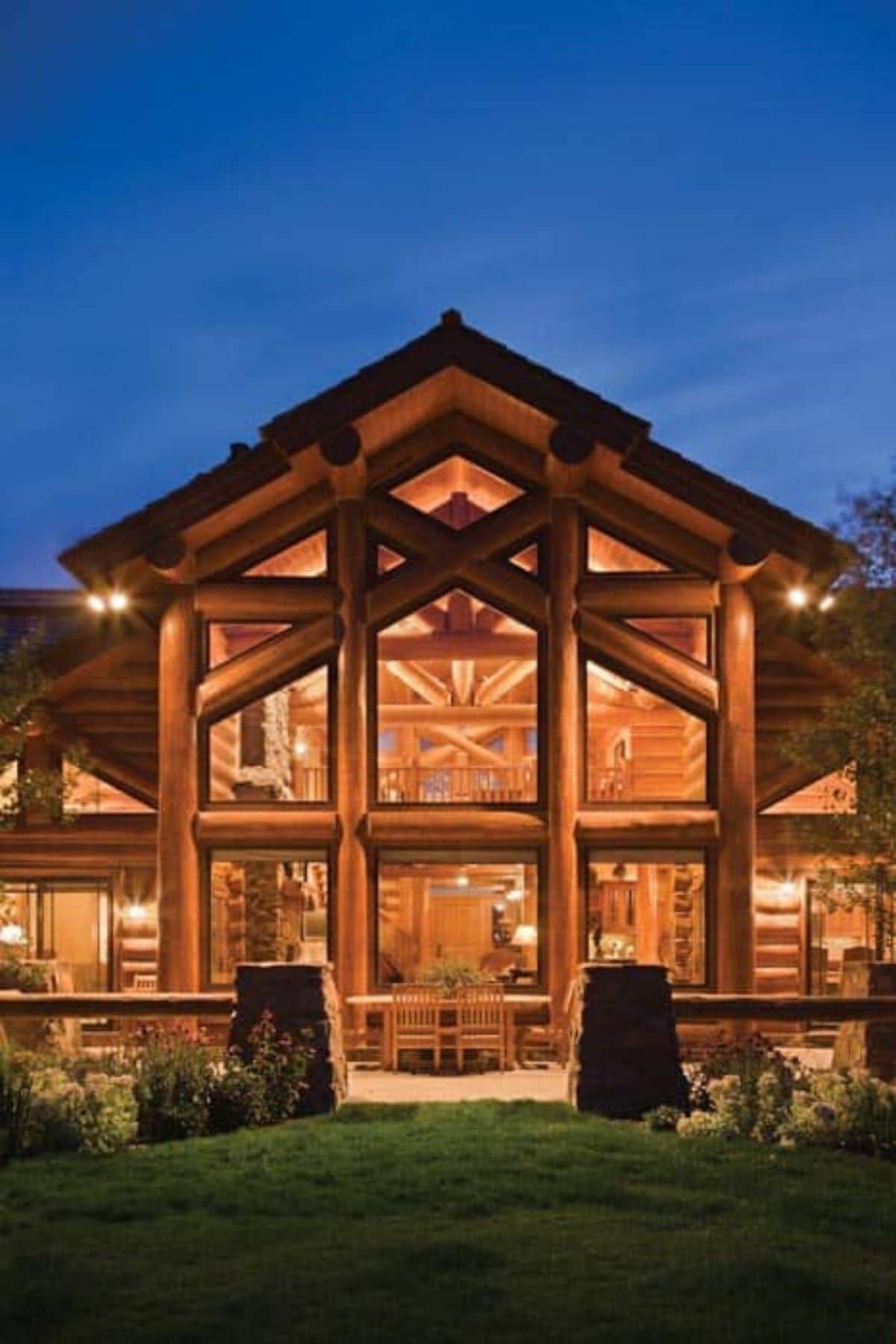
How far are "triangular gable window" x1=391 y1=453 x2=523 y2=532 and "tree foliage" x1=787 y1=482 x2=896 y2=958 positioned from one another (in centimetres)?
534

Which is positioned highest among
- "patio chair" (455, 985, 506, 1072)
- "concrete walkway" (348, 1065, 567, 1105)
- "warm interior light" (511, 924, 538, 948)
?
"warm interior light" (511, 924, 538, 948)

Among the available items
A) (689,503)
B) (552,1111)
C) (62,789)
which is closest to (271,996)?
(552,1111)

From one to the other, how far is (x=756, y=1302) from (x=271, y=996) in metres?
6.85

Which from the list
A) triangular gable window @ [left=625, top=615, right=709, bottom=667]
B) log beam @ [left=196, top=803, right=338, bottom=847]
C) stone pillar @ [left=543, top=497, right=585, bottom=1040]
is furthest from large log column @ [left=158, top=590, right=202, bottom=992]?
triangular gable window @ [left=625, top=615, right=709, bottom=667]

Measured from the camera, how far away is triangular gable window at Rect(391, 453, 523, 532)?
20.0 meters

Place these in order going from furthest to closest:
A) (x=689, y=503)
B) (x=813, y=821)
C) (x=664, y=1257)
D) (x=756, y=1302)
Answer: (x=689, y=503)
(x=813, y=821)
(x=664, y=1257)
(x=756, y=1302)

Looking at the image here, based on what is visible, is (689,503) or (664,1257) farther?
(689,503)

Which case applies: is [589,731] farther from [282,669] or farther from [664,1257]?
[664,1257]

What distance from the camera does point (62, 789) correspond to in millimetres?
17656

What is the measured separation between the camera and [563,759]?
1903cm

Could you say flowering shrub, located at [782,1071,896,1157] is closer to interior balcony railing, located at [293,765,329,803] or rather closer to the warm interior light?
the warm interior light

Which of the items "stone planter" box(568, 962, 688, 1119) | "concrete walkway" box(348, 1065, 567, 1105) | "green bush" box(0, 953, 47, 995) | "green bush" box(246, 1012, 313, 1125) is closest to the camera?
"green bush" box(246, 1012, 313, 1125)

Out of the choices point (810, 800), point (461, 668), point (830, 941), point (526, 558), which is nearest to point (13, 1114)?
point (461, 668)

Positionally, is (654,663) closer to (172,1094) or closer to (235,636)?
(235,636)
